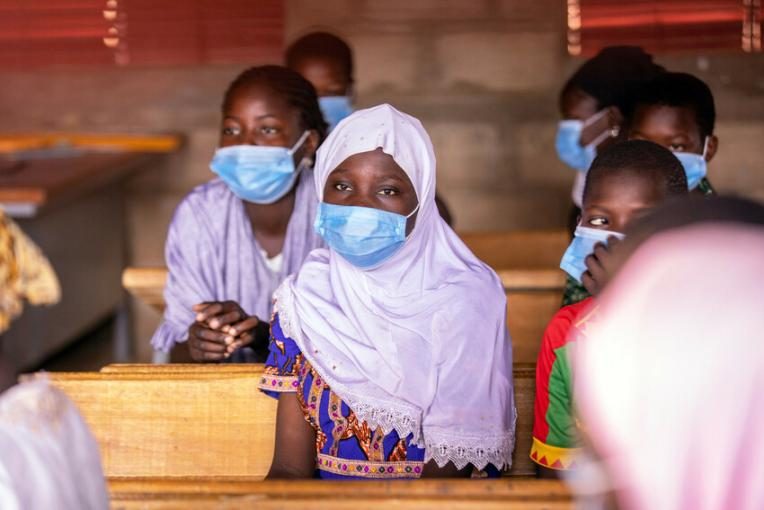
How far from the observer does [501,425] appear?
88.4 inches

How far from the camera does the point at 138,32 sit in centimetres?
586

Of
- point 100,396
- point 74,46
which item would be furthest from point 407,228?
point 74,46

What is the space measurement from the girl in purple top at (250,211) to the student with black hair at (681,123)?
1.02m

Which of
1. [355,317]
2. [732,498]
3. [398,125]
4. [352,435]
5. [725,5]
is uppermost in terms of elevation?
[725,5]

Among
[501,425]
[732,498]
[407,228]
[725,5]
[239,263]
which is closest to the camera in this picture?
Result: [732,498]

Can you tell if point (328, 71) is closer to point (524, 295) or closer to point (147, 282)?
point (147, 282)

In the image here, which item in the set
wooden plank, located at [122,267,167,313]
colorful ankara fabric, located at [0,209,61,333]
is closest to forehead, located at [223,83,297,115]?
wooden plank, located at [122,267,167,313]

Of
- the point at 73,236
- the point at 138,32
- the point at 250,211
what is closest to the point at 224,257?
the point at 250,211

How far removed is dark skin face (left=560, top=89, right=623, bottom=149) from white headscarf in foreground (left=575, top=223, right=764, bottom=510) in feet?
9.53

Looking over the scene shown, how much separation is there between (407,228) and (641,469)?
54.4 inches

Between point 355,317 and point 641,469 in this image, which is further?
point 355,317

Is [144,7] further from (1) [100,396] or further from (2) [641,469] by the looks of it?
(2) [641,469]

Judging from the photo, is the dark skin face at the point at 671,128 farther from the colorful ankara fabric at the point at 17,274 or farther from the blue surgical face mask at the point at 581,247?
the colorful ankara fabric at the point at 17,274

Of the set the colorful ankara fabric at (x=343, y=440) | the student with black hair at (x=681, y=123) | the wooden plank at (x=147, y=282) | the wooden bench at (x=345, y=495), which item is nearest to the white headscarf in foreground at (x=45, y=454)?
the wooden bench at (x=345, y=495)
